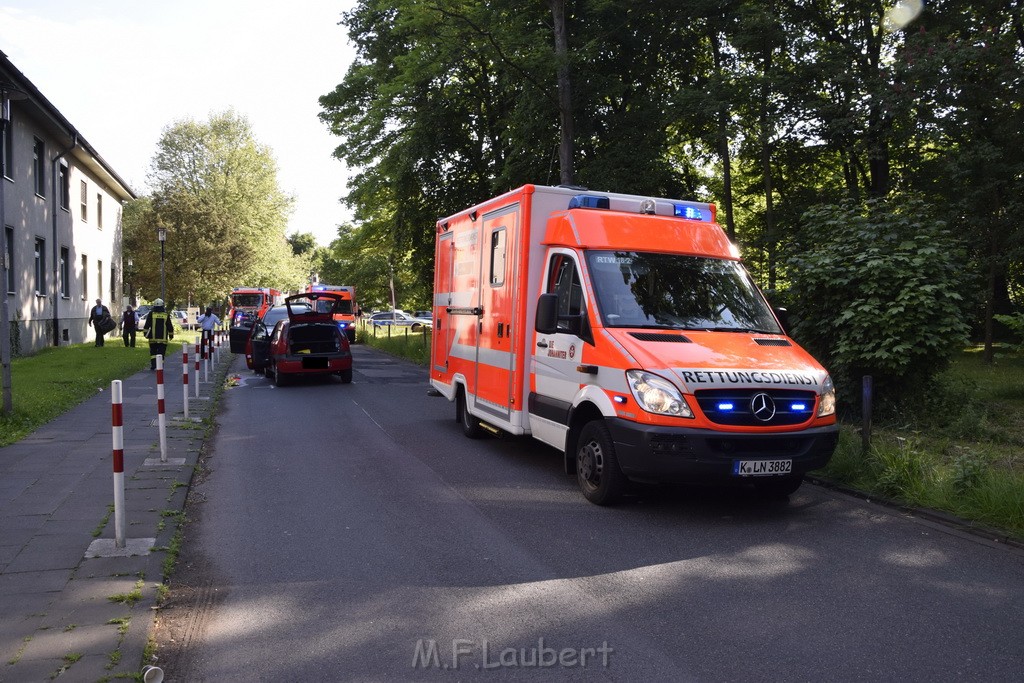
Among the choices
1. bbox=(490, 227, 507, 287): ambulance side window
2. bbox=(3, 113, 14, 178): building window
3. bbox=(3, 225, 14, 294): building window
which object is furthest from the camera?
bbox=(3, 113, 14, 178): building window

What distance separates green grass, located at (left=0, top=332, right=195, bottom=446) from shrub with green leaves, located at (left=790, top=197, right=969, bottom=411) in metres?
9.95

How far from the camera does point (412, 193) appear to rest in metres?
27.2

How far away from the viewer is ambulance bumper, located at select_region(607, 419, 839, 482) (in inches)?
248

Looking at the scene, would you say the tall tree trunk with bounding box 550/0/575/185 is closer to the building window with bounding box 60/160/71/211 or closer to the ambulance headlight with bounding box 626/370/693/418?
the ambulance headlight with bounding box 626/370/693/418

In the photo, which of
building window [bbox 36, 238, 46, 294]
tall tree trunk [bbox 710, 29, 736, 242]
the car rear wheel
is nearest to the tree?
building window [bbox 36, 238, 46, 294]

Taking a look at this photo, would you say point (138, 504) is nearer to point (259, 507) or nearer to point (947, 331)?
point (259, 507)

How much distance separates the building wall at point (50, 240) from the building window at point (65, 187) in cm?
16

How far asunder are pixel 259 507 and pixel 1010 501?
581 cm

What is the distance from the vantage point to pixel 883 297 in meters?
10.3

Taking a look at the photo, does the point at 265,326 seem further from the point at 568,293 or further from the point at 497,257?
the point at 568,293

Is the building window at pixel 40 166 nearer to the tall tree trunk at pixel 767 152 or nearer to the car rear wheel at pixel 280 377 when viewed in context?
the car rear wheel at pixel 280 377

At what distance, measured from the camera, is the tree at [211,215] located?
42000 millimetres

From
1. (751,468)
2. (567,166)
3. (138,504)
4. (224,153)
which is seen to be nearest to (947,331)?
(751,468)

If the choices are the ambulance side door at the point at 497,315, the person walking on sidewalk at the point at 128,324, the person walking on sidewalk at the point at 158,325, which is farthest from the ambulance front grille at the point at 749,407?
the person walking on sidewalk at the point at 128,324
